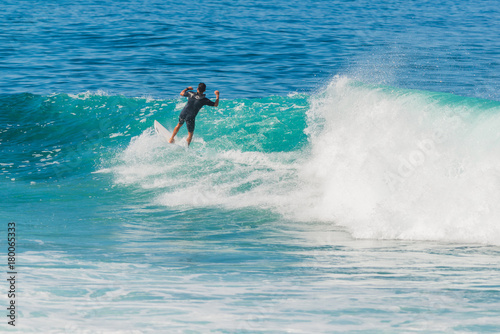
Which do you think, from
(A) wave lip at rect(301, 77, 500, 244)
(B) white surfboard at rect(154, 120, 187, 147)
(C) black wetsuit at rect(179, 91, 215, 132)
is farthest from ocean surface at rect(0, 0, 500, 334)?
(C) black wetsuit at rect(179, 91, 215, 132)

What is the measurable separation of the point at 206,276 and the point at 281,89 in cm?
1413

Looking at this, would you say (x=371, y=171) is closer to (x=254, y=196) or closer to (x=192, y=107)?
(x=254, y=196)

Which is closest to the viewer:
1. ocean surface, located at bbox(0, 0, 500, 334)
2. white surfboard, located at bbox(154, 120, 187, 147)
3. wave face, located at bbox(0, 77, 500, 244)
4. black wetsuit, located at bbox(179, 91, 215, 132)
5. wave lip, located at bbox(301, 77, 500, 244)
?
ocean surface, located at bbox(0, 0, 500, 334)

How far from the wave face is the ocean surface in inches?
1.7

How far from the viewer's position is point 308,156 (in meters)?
13.0

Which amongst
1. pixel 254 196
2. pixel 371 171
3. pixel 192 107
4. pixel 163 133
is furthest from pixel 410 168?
pixel 163 133

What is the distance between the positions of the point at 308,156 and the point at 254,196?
2730mm

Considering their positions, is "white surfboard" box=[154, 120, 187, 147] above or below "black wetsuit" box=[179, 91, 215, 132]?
below

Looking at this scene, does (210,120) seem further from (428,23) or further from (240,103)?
(428,23)

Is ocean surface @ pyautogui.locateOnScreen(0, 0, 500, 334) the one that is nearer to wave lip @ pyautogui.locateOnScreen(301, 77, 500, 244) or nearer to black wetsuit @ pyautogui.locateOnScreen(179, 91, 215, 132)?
wave lip @ pyautogui.locateOnScreen(301, 77, 500, 244)

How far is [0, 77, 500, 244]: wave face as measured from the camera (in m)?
9.00

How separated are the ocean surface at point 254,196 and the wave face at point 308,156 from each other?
4 cm

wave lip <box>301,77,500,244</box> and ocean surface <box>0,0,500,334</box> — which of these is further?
wave lip <box>301,77,500,244</box>

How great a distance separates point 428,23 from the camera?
35719 mm
